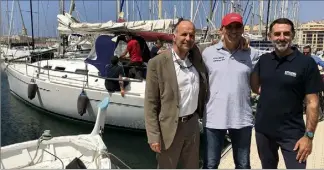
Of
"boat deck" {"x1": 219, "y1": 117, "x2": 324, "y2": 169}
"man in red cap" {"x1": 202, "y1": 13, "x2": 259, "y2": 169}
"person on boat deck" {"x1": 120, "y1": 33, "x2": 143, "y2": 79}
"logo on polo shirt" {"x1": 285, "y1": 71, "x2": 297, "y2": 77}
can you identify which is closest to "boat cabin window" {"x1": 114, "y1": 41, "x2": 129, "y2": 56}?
"person on boat deck" {"x1": 120, "y1": 33, "x2": 143, "y2": 79}

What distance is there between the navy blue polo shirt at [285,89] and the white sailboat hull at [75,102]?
641cm

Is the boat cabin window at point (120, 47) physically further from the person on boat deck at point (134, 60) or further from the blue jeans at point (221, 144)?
the blue jeans at point (221, 144)

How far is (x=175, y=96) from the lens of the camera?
9.84 feet

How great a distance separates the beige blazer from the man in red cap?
0.36m

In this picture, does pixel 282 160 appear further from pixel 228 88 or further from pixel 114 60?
pixel 114 60

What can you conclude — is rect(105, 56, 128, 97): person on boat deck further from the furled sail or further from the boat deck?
the boat deck

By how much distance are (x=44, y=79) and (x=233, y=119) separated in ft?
31.6

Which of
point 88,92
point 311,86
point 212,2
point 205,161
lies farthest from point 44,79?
point 212,2

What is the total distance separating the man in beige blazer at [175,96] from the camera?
298 centimetres

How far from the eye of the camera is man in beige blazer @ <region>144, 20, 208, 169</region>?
9.79 ft

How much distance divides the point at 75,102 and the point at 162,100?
8.13m

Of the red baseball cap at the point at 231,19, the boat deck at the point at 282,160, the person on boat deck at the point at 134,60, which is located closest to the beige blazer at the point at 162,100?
the red baseball cap at the point at 231,19

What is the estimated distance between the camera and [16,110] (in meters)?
13.6

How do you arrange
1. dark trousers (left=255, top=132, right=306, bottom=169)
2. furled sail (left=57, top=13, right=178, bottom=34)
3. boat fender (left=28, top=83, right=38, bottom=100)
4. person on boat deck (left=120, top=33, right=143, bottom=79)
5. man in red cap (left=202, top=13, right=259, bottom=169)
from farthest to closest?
boat fender (left=28, top=83, right=38, bottom=100)
furled sail (left=57, top=13, right=178, bottom=34)
person on boat deck (left=120, top=33, right=143, bottom=79)
man in red cap (left=202, top=13, right=259, bottom=169)
dark trousers (left=255, top=132, right=306, bottom=169)
